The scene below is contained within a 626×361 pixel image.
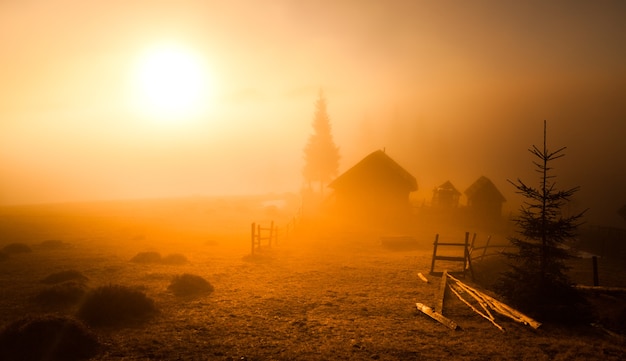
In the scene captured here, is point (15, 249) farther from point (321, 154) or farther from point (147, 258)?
point (321, 154)

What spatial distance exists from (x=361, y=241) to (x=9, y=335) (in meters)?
22.2

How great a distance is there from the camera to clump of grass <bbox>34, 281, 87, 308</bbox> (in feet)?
38.2

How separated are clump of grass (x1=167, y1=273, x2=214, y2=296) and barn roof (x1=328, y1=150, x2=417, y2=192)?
2368 centimetres

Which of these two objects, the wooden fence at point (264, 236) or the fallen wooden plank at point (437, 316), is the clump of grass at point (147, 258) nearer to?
the wooden fence at point (264, 236)

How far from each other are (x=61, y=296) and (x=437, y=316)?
13.8 metres

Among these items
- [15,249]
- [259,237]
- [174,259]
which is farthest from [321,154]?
[15,249]

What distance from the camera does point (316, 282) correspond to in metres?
15.0

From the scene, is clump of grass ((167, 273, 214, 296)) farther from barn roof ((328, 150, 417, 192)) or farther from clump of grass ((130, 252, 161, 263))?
barn roof ((328, 150, 417, 192))

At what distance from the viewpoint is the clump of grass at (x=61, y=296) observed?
11.6 metres

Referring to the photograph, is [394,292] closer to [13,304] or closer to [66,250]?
[13,304]

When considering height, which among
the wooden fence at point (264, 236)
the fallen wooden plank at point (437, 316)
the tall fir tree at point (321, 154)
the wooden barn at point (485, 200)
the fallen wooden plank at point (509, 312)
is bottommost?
the fallen wooden plank at point (437, 316)

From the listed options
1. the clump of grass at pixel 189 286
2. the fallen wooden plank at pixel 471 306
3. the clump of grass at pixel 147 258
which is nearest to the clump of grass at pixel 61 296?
the clump of grass at pixel 189 286

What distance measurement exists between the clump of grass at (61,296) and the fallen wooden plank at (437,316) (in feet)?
42.2

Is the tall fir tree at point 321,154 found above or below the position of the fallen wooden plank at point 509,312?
above
